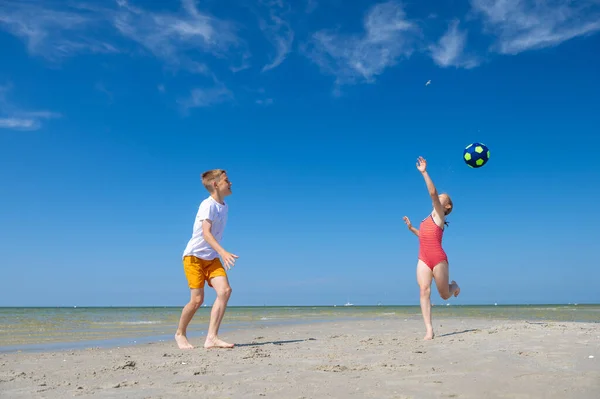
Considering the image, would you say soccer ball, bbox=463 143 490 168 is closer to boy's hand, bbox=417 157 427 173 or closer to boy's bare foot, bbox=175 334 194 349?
boy's hand, bbox=417 157 427 173

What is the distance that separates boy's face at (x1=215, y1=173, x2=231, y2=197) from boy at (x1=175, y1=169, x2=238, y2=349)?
0.14 m

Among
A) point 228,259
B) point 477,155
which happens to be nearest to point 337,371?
point 228,259

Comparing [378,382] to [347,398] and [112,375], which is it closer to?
[347,398]

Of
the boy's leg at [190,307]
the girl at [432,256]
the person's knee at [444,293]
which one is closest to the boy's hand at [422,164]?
the girl at [432,256]

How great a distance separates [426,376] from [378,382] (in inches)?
16.7

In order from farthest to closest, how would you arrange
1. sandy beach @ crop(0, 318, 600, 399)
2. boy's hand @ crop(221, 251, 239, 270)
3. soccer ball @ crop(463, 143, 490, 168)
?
soccer ball @ crop(463, 143, 490, 168), boy's hand @ crop(221, 251, 239, 270), sandy beach @ crop(0, 318, 600, 399)

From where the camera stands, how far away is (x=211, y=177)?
6.84 meters

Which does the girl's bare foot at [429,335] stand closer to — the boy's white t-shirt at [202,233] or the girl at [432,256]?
the girl at [432,256]

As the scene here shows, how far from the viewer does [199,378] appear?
13.8 ft

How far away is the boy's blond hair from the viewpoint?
22.4 feet

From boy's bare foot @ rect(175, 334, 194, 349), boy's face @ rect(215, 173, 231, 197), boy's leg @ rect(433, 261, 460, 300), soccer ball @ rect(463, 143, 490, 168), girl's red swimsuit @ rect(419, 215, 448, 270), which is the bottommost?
boy's bare foot @ rect(175, 334, 194, 349)

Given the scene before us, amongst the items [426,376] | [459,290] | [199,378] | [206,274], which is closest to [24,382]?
[199,378]

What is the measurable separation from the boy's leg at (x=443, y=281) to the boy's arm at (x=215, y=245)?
273cm

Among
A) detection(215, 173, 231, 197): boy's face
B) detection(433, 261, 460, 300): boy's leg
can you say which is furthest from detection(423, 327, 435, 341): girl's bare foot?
detection(215, 173, 231, 197): boy's face
